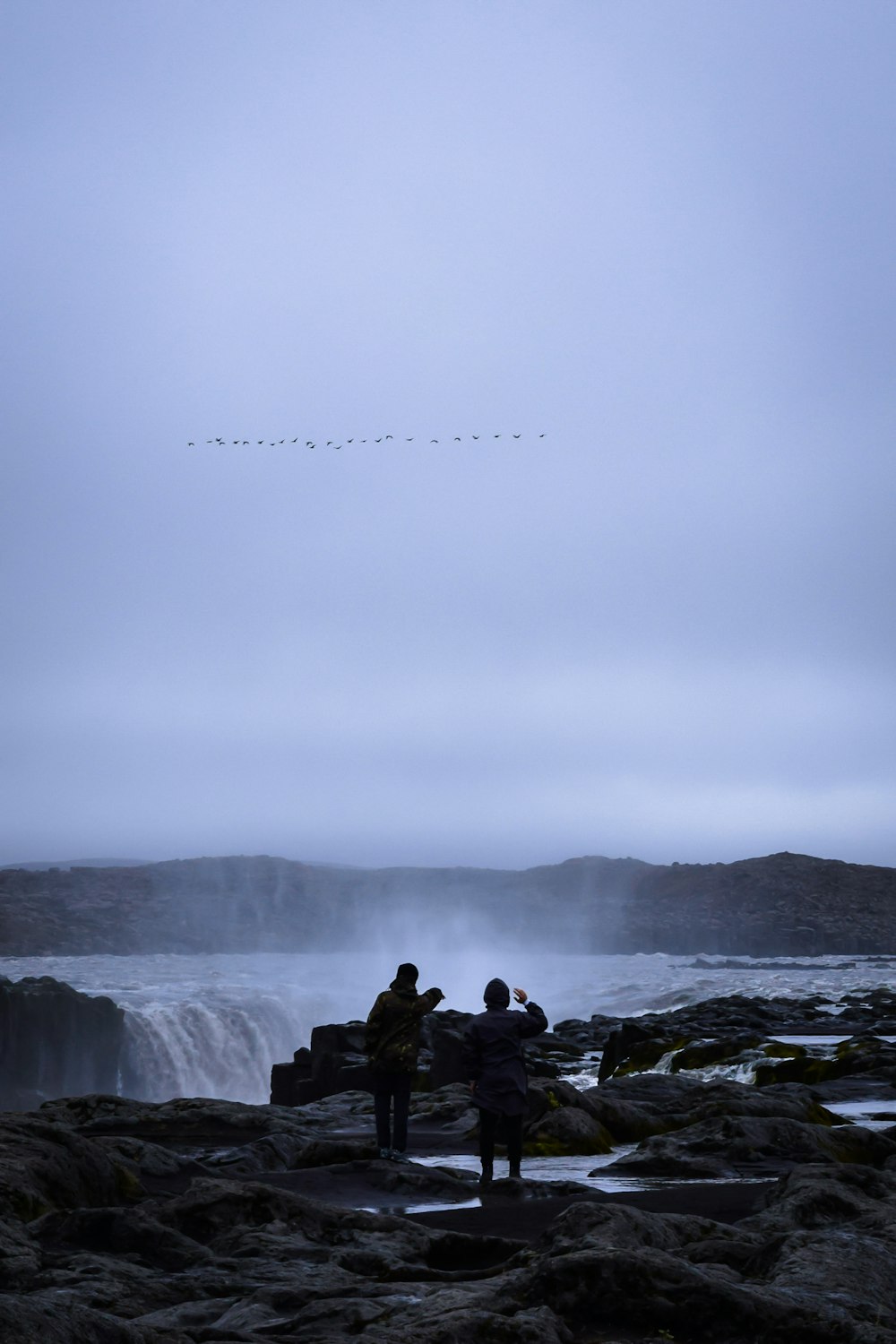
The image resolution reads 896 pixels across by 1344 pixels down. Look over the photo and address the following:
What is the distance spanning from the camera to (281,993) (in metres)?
60.6

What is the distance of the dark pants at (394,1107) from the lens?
42.8 ft

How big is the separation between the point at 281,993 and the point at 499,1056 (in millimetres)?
50311

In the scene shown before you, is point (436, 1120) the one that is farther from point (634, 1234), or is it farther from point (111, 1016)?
point (111, 1016)

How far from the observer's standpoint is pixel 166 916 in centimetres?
15800

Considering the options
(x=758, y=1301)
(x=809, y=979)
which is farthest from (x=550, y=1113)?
(x=809, y=979)

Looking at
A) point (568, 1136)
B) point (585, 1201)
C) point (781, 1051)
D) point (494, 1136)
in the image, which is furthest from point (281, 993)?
point (585, 1201)

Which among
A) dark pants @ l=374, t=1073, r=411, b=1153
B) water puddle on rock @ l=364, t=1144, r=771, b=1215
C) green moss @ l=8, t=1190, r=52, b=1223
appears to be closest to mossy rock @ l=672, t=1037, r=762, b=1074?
water puddle on rock @ l=364, t=1144, r=771, b=1215

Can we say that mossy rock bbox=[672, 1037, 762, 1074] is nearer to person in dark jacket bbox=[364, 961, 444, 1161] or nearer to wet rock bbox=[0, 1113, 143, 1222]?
person in dark jacket bbox=[364, 961, 444, 1161]

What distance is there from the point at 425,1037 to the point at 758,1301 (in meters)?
28.5

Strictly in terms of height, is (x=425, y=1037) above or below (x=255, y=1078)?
above

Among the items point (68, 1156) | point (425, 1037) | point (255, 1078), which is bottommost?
point (255, 1078)

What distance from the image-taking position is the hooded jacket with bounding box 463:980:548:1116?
12.1 m

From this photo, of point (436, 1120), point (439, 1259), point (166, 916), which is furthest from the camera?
point (166, 916)

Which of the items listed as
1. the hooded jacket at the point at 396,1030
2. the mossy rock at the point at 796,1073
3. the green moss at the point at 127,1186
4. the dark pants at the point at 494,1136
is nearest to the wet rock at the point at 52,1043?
the mossy rock at the point at 796,1073
